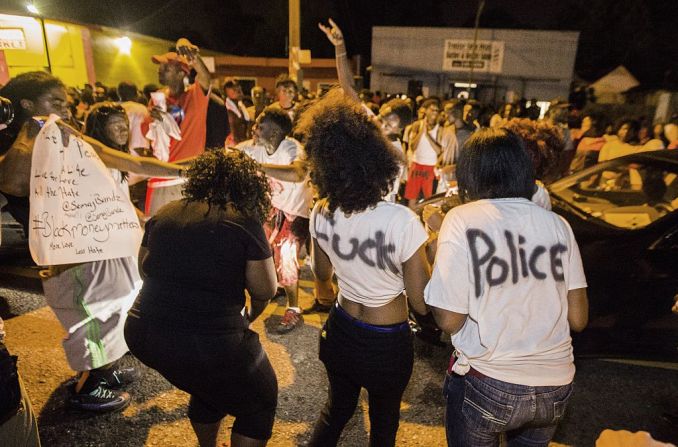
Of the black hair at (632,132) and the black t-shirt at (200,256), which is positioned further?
the black hair at (632,132)

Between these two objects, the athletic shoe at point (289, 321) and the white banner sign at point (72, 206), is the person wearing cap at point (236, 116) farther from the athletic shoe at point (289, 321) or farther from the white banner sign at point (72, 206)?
the white banner sign at point (72, 206)

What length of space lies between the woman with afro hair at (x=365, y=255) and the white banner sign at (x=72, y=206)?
1.34 meters

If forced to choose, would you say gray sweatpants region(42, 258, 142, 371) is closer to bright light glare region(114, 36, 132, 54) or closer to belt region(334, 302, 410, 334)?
belt region(334, 302, 410, 334)

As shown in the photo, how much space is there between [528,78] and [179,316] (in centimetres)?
2558

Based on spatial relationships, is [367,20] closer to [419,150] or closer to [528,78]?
[528,78]

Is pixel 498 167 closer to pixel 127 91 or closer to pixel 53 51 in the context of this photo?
pixel 127 91

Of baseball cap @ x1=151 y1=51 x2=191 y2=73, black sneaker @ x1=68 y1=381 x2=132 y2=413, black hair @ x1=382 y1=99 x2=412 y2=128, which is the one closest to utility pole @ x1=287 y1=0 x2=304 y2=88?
black hair @ x1=382 y1=99 x2=412 y2=128

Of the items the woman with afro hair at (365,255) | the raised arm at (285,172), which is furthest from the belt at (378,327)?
the raised arm at (285,172)

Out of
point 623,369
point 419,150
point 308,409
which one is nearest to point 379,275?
point 308,409

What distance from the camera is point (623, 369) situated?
11.8 ft

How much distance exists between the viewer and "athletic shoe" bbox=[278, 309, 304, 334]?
398 centimetres

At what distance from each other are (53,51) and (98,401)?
45.3 ft

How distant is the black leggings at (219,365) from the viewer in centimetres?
186

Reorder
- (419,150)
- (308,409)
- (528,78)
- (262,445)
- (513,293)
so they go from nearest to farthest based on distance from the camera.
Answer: (513,293) < (262,445) < (308,409) < (419,150) < (528,78)
